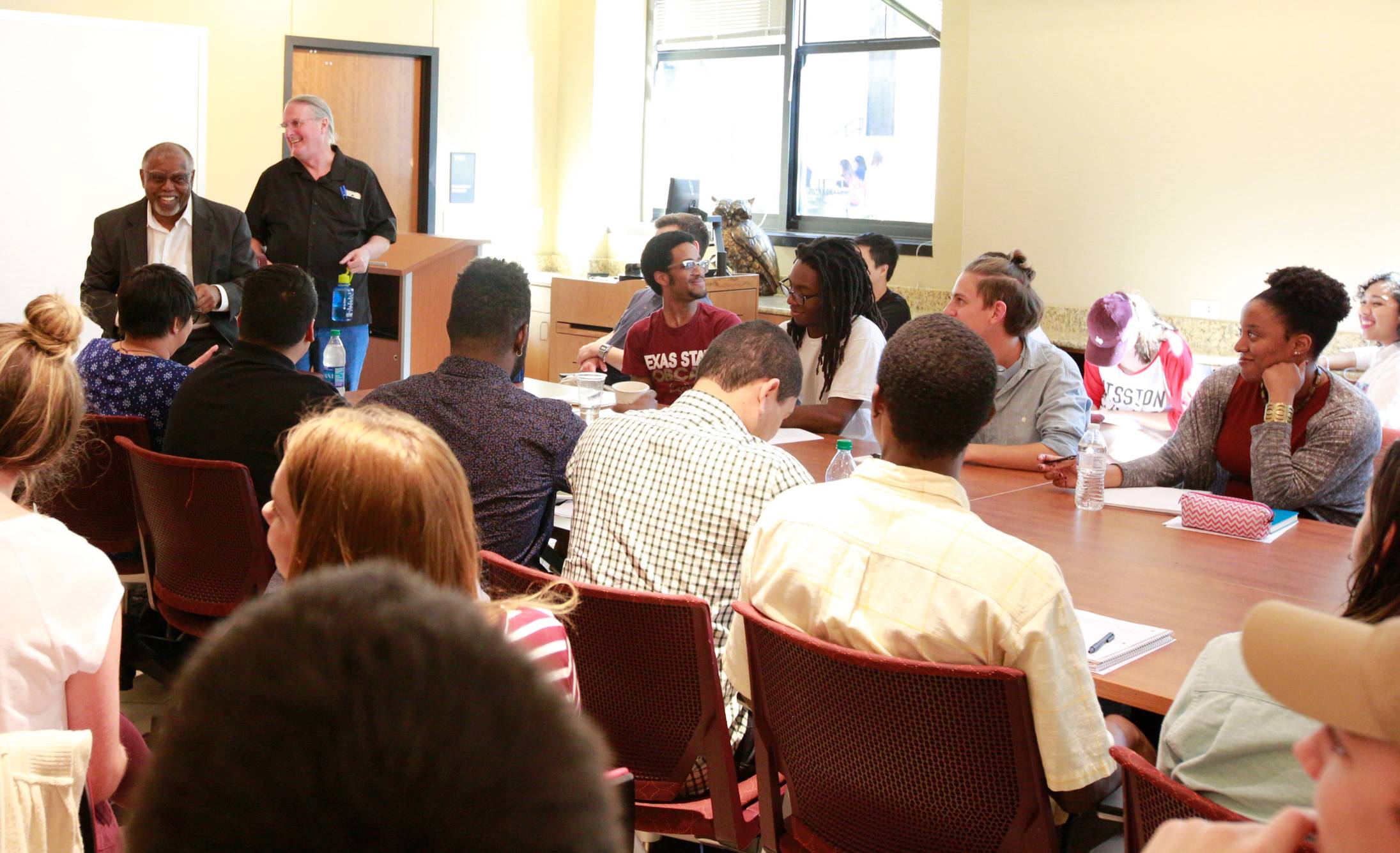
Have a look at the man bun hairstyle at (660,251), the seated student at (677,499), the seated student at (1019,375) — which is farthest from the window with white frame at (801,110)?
the seated student at (677,499)

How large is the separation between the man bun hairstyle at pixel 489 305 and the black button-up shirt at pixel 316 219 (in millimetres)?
2711

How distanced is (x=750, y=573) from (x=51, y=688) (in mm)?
998

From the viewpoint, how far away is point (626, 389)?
405cm

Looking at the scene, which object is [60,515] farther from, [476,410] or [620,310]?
[620,310]

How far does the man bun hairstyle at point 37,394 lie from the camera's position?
1.86 metres

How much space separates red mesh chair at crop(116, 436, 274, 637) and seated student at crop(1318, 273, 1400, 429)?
164 inches

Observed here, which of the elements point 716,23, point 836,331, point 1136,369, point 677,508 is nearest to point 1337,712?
point 677,508

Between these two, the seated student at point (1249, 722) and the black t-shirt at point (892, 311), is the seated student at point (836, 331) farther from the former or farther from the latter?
the seated student at point (1249, 722)

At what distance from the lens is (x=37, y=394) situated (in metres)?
1.89

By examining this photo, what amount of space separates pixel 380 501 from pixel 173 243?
158 inches

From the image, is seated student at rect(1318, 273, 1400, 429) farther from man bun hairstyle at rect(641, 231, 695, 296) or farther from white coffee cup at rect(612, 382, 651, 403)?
white coffee cup at rect(612, 382, 651, 403)

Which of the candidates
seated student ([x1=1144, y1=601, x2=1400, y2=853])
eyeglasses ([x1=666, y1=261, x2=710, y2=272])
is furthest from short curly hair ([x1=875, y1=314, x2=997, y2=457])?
eyeglasses ([x1=666, y1=261, x2=710, y2=272])

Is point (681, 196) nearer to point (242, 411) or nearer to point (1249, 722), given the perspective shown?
point (242, 411)

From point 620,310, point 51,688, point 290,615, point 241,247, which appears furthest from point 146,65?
point 290,615
